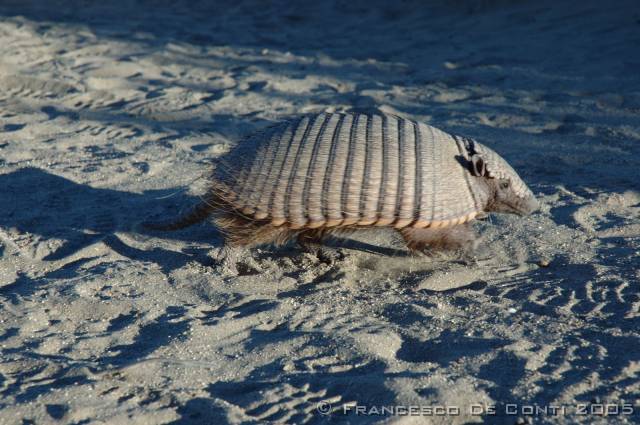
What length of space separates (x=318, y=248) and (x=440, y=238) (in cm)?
92

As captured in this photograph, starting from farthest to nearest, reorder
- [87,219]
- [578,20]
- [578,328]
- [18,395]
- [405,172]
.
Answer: [578,20]
[87,219]
[405,172]
[578,328]
[18,395]

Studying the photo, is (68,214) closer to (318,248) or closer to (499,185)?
(318,248)

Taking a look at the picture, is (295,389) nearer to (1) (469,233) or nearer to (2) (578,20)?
(1) (469,233)

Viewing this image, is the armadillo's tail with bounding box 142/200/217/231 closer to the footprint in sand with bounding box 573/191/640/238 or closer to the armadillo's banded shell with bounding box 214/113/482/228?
the armadillo's banded shell with bounding box 214/113/482/228

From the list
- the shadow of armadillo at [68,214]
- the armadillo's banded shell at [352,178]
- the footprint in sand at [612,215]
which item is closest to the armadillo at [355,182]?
the armadillo's banded shell at [352,178]

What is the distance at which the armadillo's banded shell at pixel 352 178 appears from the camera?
4.35m

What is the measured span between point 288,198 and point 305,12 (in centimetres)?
921

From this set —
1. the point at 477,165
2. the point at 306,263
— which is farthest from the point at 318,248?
the point at 477,165

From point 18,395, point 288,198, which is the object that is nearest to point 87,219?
point 288,198

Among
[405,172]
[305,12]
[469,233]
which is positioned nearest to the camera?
[405,172]

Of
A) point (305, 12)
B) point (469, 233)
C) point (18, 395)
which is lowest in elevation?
point (18, 395)

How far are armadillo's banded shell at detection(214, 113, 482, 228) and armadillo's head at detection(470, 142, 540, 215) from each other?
0.37 feet

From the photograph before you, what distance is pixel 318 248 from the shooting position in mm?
5047

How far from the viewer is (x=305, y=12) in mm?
12859
